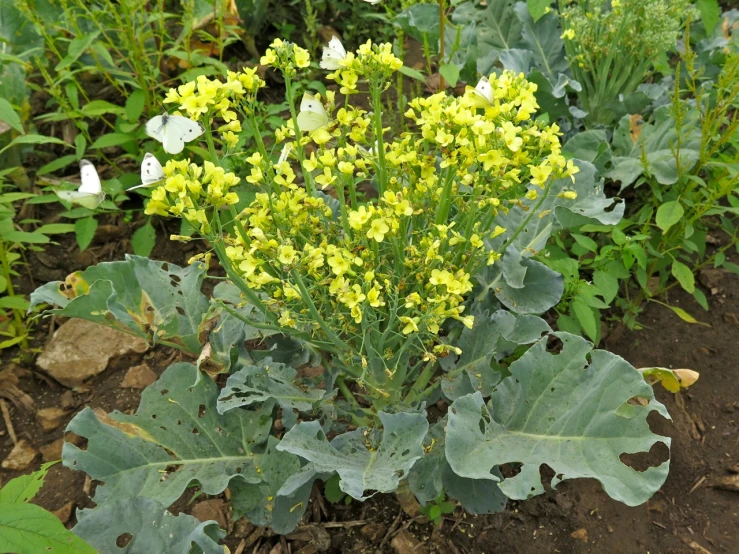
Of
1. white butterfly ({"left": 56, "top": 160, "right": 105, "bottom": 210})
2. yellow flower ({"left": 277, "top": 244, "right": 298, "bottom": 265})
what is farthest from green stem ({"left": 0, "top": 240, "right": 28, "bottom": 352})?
yellow flower ({"left": 277, "top": 244, "right": 298, "bottom": 265})

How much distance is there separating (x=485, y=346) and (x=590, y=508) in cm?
71

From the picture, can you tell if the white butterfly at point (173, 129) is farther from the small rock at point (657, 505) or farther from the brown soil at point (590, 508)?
the small rock at point (657, 505)

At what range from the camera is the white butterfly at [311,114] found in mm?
1649

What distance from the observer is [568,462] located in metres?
1.71

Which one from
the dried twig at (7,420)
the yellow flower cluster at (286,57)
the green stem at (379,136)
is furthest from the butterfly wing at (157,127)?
the dried twig at (7,420)

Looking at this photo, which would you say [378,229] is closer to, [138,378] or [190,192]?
[190,192]

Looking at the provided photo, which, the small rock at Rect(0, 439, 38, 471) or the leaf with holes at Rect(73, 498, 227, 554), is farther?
the small rock at Rect(0, 439, 38, 471)

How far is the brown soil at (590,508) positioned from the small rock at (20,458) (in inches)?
1.1

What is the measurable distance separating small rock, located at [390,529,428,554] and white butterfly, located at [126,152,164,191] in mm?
1409

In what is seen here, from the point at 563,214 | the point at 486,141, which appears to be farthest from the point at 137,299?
the point at 563,214

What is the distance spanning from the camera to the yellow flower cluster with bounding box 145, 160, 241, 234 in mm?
1435

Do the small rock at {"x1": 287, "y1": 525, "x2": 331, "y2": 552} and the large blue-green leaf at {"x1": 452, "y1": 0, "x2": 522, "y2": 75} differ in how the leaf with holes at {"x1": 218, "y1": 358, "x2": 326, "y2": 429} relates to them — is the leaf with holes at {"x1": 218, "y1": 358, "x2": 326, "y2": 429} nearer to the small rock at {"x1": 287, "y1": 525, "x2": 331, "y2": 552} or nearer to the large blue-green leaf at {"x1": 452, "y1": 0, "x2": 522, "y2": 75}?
the small rock at {"x1": 287, "y1": 525, "x2": 331, "y2": 552}

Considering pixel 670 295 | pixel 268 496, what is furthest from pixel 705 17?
pixel 268 496

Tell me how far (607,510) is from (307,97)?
1743 millimetres
